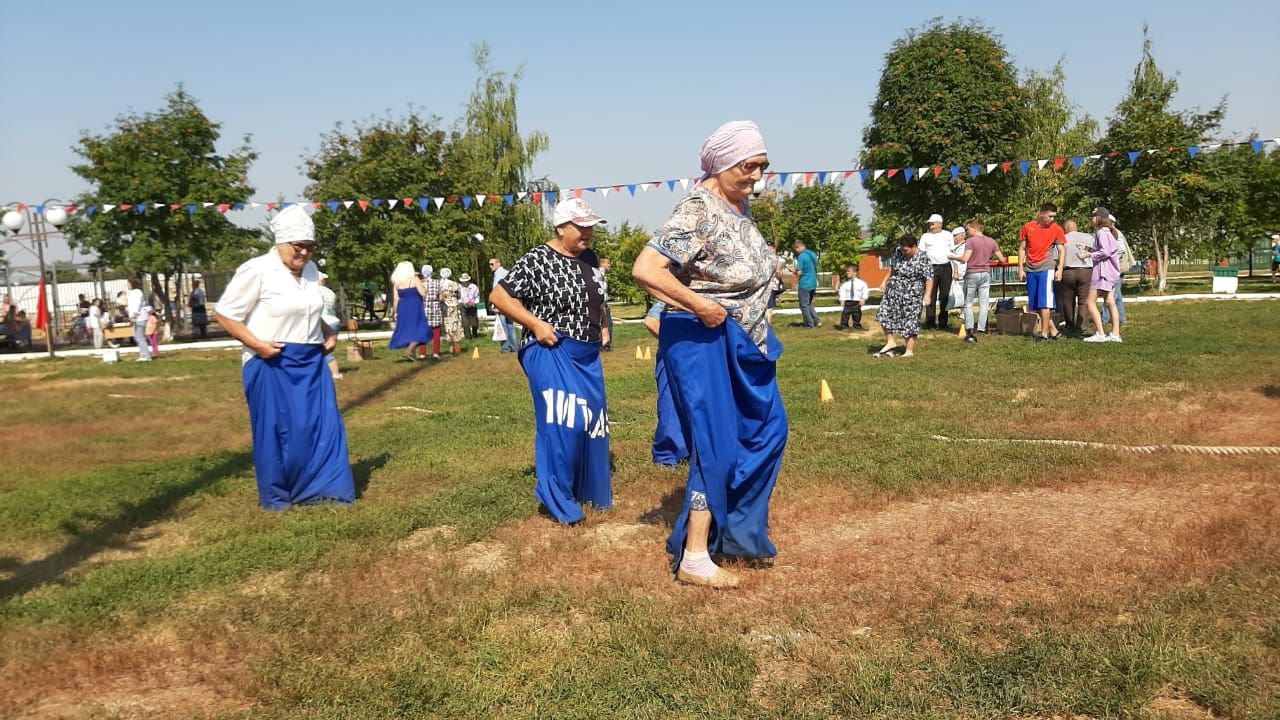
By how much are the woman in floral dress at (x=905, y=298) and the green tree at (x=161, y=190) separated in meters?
19.3

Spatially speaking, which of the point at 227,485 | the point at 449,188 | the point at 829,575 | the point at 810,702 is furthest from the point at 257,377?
the point at 449,188

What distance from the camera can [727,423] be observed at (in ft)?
14.1

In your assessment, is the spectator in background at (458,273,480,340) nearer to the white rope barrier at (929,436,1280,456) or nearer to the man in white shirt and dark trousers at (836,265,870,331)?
the man in white shirt and dark trousers at (836,265,870,331)

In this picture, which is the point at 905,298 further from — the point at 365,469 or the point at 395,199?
the point at 395,199

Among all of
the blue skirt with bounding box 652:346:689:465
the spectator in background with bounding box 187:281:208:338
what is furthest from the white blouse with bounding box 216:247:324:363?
the spectator in background with bounding box 187:281:208:338

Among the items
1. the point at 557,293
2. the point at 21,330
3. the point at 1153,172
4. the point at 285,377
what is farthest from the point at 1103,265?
the point at 21,330

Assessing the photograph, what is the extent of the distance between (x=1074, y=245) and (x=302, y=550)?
469 inches

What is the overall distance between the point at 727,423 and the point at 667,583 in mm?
773

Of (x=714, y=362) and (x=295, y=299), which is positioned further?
(x=295, y=299)

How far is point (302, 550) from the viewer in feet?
17.0

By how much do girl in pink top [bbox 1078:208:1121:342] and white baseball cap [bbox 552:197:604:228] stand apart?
991cm

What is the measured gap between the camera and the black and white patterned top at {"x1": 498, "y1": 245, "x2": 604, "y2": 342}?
5805mm

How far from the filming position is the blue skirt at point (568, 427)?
18.5 ft

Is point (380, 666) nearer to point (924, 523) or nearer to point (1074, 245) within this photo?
point (924, 523)
